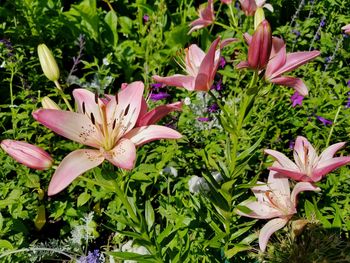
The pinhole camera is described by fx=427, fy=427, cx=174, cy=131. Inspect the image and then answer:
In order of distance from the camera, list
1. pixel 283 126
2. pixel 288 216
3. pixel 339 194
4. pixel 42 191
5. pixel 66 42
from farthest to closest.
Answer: pixel 66 42 < pixel 283 126 < pixel 42 191 < pixel 339 194 < pixel 288 216

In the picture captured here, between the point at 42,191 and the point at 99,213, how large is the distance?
24cm

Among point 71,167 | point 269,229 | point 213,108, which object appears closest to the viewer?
point 71,167

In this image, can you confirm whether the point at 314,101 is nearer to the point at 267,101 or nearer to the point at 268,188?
the point at 267,101

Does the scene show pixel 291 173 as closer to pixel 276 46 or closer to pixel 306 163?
pixel 306 163

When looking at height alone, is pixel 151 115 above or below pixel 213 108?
above

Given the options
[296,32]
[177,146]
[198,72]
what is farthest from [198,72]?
[296,32]

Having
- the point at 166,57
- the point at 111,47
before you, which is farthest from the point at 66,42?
the point at 166,57

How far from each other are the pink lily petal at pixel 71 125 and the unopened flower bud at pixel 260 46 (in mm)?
361

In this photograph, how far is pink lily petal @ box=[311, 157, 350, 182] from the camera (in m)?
1.00

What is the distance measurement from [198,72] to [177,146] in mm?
699

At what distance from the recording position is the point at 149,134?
2.82ft

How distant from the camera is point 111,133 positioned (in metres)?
0.90

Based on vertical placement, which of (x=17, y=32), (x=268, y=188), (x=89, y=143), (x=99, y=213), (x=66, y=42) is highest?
(x=89, y=143)

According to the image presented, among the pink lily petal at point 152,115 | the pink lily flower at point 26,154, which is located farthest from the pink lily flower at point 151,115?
the pink lily flower at point 26,154
